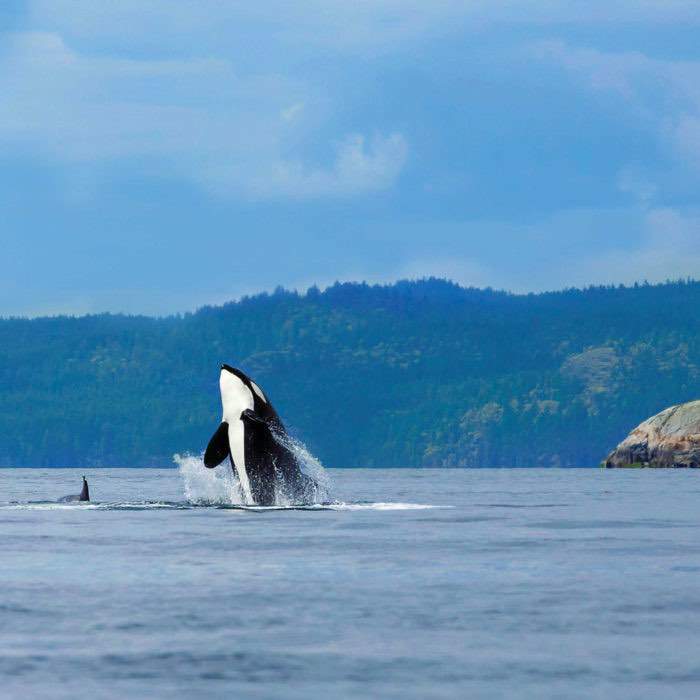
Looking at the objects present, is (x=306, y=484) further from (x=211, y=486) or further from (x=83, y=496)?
(x=83, y=496)

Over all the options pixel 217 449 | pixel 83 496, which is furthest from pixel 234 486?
pixel 83 496

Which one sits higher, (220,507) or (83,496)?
(83,496)

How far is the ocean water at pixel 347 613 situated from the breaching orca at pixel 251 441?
659 centimetres

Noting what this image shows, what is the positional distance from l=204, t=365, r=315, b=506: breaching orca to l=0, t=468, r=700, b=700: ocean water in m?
6.59

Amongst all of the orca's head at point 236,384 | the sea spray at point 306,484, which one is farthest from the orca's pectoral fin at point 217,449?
the sea spray at point 306,484

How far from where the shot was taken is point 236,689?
1612 cm

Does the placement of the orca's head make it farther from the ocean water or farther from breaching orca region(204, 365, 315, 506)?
the ocean water

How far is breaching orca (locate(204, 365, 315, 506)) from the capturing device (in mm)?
45125

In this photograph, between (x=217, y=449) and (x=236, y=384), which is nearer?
(x=217, y=449)

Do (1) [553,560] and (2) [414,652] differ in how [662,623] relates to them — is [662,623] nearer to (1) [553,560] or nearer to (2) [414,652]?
(2) [414,652]

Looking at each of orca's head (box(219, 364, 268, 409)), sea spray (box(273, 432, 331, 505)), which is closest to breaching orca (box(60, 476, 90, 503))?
sea spray (box(273, 432, 331, 505))

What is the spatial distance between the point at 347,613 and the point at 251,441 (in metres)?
23.7

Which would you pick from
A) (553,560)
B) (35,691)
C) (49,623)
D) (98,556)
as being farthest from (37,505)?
(35,691)

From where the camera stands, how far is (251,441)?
148 ft
